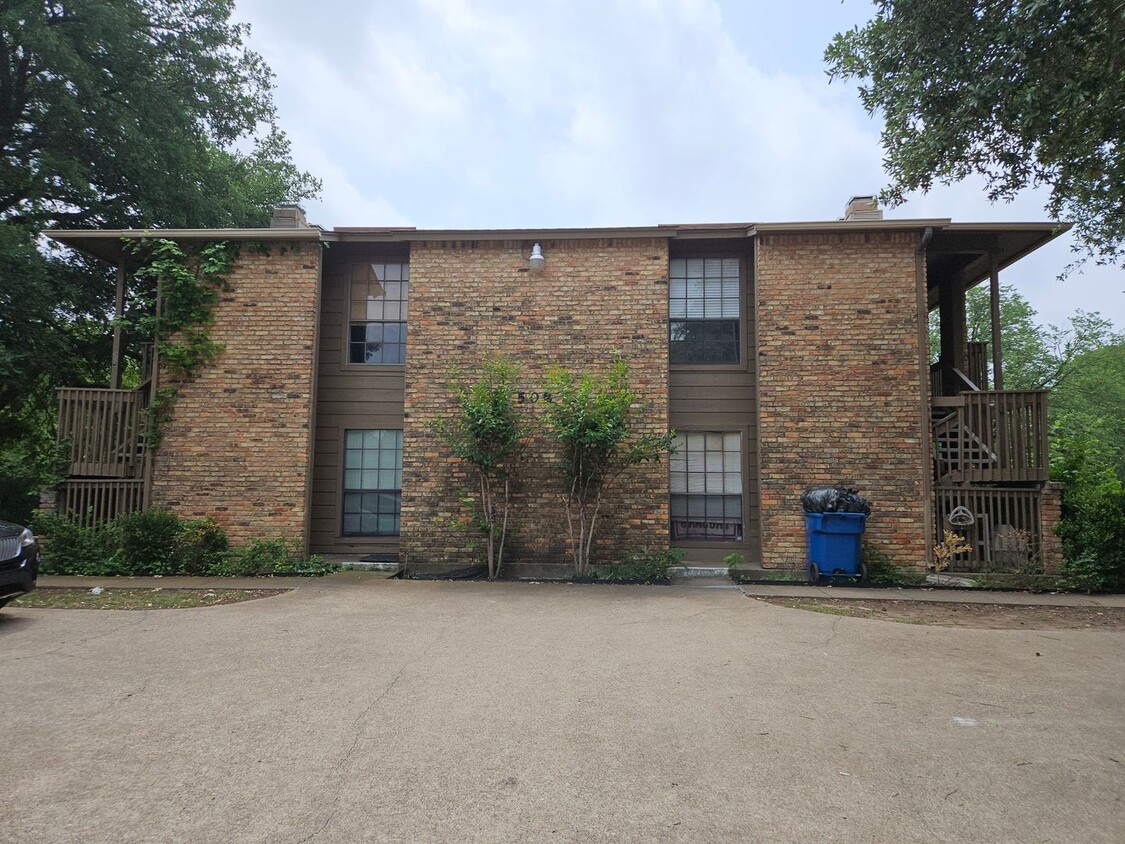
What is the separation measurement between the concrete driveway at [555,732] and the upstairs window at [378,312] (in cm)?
543

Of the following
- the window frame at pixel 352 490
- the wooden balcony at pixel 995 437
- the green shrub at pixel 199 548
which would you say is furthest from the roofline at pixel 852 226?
the green shrub at pixel 199 548

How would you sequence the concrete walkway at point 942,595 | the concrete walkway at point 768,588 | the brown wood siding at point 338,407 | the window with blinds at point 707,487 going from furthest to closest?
the brown wood siding at point 338,407, the window with blinds at point 707,487, the concrete walkway at point 768,588, the concrete walkway at point 942,595

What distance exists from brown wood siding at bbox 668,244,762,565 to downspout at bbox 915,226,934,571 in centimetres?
232

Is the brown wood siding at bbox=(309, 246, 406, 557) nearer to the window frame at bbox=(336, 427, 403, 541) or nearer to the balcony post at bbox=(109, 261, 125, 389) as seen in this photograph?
the window frame at bbox=(336, 427, 403, 541)

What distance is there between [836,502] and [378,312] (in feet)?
25.2

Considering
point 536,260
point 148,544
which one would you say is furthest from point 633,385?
point 148,544

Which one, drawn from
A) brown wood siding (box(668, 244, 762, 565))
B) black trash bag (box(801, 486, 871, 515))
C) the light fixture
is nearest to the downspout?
black trash bag (box(801, 486, 871, 515))

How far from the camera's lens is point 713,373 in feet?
34.8

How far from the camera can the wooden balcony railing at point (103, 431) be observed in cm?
1009

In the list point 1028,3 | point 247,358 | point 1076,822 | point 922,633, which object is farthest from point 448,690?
point 247,358

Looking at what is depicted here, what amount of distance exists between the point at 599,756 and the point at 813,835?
3.80 ft

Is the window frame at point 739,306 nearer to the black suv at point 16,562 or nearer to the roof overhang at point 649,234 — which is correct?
the roof overhang at point 649,234

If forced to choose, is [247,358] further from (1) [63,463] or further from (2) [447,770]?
(2) [447,770]

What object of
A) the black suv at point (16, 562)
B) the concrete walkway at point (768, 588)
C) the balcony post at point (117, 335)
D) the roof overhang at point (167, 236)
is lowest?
the concrete walkway at point (768, 588)
